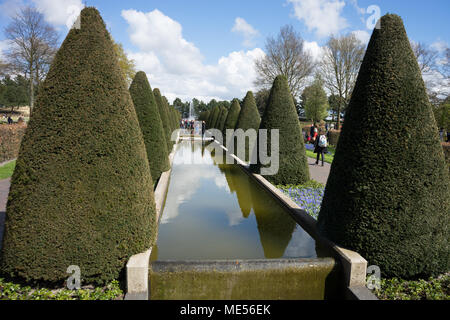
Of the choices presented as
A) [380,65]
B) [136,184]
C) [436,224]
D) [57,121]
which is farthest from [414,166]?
[57,121]

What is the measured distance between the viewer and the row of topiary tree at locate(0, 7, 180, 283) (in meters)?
3.48

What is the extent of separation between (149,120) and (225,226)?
4.57m

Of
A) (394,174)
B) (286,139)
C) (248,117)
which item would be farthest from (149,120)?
(248,117)

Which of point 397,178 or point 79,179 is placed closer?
point 79,179

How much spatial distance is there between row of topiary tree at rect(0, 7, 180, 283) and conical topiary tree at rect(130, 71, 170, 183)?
484 centimetres

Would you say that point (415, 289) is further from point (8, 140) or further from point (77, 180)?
point (8, 140)

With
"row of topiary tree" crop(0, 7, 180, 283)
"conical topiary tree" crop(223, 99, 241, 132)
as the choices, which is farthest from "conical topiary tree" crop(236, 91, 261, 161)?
"row of topiary tree" crop(0, 7, 180, 283)

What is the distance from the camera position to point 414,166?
3.86 meters

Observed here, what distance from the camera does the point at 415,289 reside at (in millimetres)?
3723

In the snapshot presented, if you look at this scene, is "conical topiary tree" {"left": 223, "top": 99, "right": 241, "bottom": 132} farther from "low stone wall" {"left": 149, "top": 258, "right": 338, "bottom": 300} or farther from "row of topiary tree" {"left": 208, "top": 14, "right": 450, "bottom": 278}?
"low stone wall" {"left": 149, "top": 258, "right": 338, "bottom": 300}

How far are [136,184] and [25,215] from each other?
1285 mm

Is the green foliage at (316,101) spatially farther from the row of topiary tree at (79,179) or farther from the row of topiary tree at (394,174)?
the row of topiary tree at (79,179)

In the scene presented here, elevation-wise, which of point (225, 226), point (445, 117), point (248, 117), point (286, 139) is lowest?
point (225, 226)
